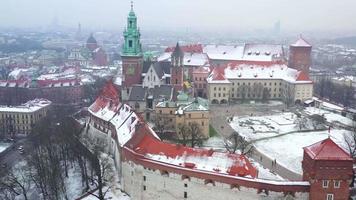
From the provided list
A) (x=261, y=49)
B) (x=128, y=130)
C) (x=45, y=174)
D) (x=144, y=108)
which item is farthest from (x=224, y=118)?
(x=261, y=49)

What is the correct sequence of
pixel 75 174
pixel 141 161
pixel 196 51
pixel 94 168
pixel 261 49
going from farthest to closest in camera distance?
pixel 261 49 → pixel 196 51 → pixel 75 174 → pixel 94 168 → pixel 141 161

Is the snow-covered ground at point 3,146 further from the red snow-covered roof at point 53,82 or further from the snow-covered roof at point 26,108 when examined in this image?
the red snow-covered roof at point 53,82

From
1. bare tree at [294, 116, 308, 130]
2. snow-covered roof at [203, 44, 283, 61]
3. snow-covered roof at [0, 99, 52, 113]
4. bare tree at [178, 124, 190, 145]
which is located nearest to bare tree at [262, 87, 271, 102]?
bare tree at [294, 116, 308, 130]

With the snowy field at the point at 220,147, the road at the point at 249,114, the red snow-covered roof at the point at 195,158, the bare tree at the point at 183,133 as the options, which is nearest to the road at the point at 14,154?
the bare tree at the point at 183,133

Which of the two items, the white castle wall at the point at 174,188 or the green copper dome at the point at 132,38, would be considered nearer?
the white castle wall at the point at 174,188

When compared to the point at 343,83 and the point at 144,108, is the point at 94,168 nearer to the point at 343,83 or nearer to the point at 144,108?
the point at 144,108

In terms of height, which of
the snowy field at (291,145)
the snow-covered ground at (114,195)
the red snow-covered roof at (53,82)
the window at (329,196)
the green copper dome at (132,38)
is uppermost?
the green copper dome at (132,38)

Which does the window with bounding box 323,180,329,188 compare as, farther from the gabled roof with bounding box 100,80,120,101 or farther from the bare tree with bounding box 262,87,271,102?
the bare tree with bounding box 262,87,271,102
